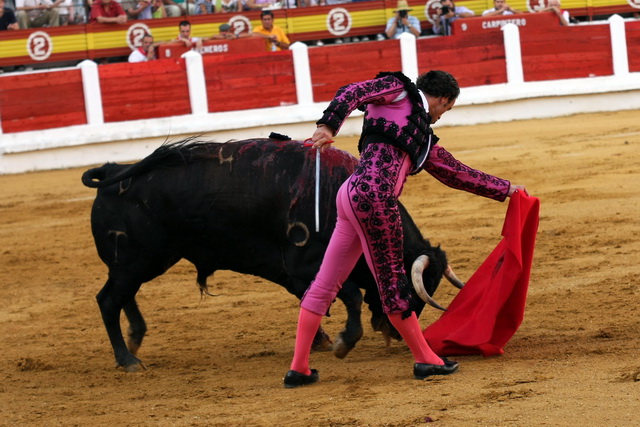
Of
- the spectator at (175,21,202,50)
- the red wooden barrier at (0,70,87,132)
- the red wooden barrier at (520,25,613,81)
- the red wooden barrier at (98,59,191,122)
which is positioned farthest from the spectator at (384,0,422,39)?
the red wooden barrier at (0,70,87,132)

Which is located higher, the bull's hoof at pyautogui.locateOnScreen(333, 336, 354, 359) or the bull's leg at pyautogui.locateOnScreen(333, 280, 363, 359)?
the bull's leg at pyautogui.locateOnScreen(333, 280, 363, 359)

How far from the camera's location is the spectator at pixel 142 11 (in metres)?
12.4

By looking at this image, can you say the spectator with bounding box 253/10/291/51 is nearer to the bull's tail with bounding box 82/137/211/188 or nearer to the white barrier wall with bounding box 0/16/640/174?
the white barrier wall with bounding box 0/16/640/174

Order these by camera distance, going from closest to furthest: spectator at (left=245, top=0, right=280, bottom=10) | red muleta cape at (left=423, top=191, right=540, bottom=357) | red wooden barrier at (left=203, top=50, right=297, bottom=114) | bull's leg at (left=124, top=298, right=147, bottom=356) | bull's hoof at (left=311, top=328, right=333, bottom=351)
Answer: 1. red muleta cape at (left=423, top=191, right=540, bottom=357)
2. bull's hoof at (left=311, top=328, right=333, bottom=351)
3. bull's leg at (left=124, top=298, right=147, bottom=356)
4. red wooden barrier at (left=203, top=50, right=297, bottom=114)
5. spectator at (left=245, top=0, right=280, bottom=10)

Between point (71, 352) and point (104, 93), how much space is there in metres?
7.10

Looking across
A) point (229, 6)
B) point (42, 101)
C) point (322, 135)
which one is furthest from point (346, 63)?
point (322, 135)

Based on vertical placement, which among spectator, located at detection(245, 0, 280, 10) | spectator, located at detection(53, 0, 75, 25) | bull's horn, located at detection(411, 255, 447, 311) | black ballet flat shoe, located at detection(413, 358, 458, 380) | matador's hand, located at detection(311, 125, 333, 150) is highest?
spectator, located at detection(53, 0, 75, 25)

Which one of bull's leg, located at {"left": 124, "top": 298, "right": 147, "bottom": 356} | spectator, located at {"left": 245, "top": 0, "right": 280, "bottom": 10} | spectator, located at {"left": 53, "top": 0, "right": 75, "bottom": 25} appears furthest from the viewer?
spectator, located at {"left": 245, "top": 0, "right": 280, "bottom": 10}

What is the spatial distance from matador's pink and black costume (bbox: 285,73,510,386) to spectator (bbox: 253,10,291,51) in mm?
8675

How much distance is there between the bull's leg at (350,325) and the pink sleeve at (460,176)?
23.5 inches

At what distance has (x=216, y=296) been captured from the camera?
220 inches

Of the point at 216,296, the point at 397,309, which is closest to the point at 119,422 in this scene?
the point at 397,309

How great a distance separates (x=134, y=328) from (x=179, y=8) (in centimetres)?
864

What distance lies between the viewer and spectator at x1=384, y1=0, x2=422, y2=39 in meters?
12.5
